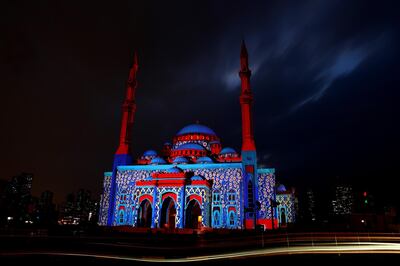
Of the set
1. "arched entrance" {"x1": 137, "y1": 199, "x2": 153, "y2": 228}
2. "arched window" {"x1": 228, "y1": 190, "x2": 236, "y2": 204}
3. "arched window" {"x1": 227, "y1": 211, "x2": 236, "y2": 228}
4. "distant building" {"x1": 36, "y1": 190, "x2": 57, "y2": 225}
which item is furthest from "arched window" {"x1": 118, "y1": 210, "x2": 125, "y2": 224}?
"distant building" {"x1": 36, "y1": 190, "x2": 57, "y2": 225}

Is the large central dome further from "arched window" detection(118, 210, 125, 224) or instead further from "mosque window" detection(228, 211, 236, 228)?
"mosque window" detection(228, 211, 236, 228)

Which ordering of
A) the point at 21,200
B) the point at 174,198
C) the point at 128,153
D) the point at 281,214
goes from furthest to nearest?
the point at 21,200
the point at 281,214
the point at 128,153
the point at 174,198

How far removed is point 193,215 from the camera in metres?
44.6

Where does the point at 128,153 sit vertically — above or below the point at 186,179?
above

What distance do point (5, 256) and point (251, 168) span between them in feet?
107

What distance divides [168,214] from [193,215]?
14.3 feet

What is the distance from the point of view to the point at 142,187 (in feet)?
135

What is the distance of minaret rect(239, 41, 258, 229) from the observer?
39353 millimetres

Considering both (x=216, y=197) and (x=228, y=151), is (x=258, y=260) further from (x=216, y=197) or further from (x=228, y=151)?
(x=228, y=151)

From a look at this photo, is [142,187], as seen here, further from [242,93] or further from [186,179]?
[242,93]

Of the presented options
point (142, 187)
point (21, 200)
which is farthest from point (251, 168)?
point (21, 200)

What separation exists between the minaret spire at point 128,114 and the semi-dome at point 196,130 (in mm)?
10887

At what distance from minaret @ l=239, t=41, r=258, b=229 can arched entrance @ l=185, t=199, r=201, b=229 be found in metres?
7.62

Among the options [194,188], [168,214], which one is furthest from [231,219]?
[168,214]
